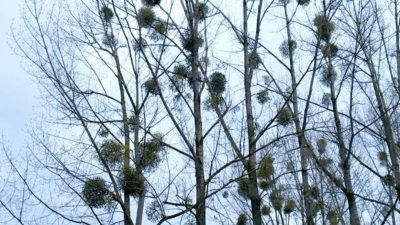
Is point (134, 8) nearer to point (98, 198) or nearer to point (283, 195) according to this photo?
point (98, 198)

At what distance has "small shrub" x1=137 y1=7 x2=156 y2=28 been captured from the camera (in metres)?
8.49

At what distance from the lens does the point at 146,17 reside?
8.55 meters

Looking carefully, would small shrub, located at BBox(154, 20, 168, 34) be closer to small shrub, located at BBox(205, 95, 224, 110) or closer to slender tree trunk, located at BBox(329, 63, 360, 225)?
small shrub, located at BBox(205, 95, 224, 110)

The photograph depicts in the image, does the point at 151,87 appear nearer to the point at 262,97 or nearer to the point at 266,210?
the point at 262,97

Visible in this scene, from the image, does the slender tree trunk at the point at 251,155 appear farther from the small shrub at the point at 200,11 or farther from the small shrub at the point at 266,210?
the small shrub at the point at 266,210

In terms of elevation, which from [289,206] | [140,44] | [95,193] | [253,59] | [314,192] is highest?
[253,59]

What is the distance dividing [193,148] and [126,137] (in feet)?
4.50

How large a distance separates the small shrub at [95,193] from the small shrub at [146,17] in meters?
2.40

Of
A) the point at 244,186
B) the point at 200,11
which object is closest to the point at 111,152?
the point at 200,11

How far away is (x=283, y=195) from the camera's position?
12.2 m

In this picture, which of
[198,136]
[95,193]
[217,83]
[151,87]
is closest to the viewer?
[95,193]

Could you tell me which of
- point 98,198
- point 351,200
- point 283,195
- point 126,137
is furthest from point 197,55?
point 283,195

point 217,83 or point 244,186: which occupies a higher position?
point 217,83

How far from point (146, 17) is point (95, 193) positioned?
265 cm
